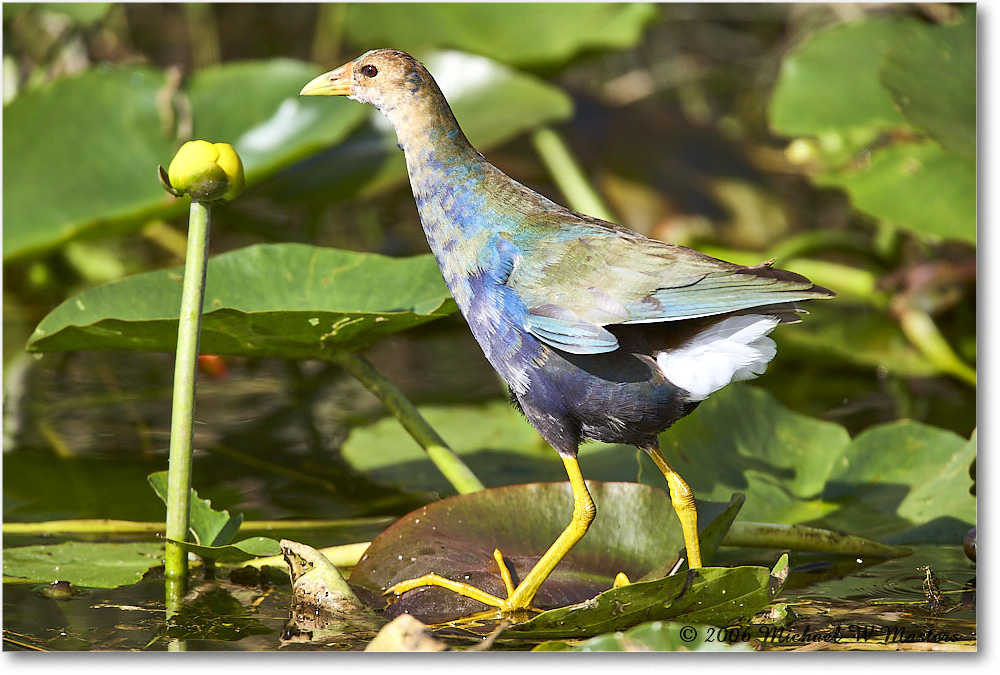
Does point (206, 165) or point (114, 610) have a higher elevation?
point (206, 165)

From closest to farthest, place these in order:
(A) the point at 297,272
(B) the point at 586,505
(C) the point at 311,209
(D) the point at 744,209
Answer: (B) the point at 586,505, (A) the point at 297,272, (C) the point at 311,209, (D) the point at 744,209

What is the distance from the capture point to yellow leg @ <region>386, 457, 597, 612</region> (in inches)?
60.6

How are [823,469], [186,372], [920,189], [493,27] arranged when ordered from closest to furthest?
1. [186,372]
2. [823,469]
3. [920,189]
4. [493,27]

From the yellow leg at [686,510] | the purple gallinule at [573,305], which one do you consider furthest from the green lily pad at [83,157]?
the yellow leg at [686,510]

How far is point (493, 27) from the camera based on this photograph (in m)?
3.22

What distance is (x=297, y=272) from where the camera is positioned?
75.0 inches

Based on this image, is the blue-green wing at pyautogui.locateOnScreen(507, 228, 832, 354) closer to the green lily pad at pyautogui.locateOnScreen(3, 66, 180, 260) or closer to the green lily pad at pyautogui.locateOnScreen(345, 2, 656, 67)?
the green lily pad at pyautogui.locateOnScreen(3, 66, 180, 260)

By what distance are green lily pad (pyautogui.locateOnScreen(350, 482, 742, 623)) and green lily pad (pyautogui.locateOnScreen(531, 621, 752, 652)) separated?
0.52 ft

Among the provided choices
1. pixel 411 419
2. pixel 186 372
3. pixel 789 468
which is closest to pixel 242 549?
pixel 186 372

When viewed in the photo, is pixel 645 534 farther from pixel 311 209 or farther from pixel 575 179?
pixel 311 209

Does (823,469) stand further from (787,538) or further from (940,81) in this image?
(940,81)

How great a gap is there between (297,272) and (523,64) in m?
1.49

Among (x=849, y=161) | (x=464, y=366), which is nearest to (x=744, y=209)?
(x=849, y=161)

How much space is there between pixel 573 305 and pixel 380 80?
465 millimetres
